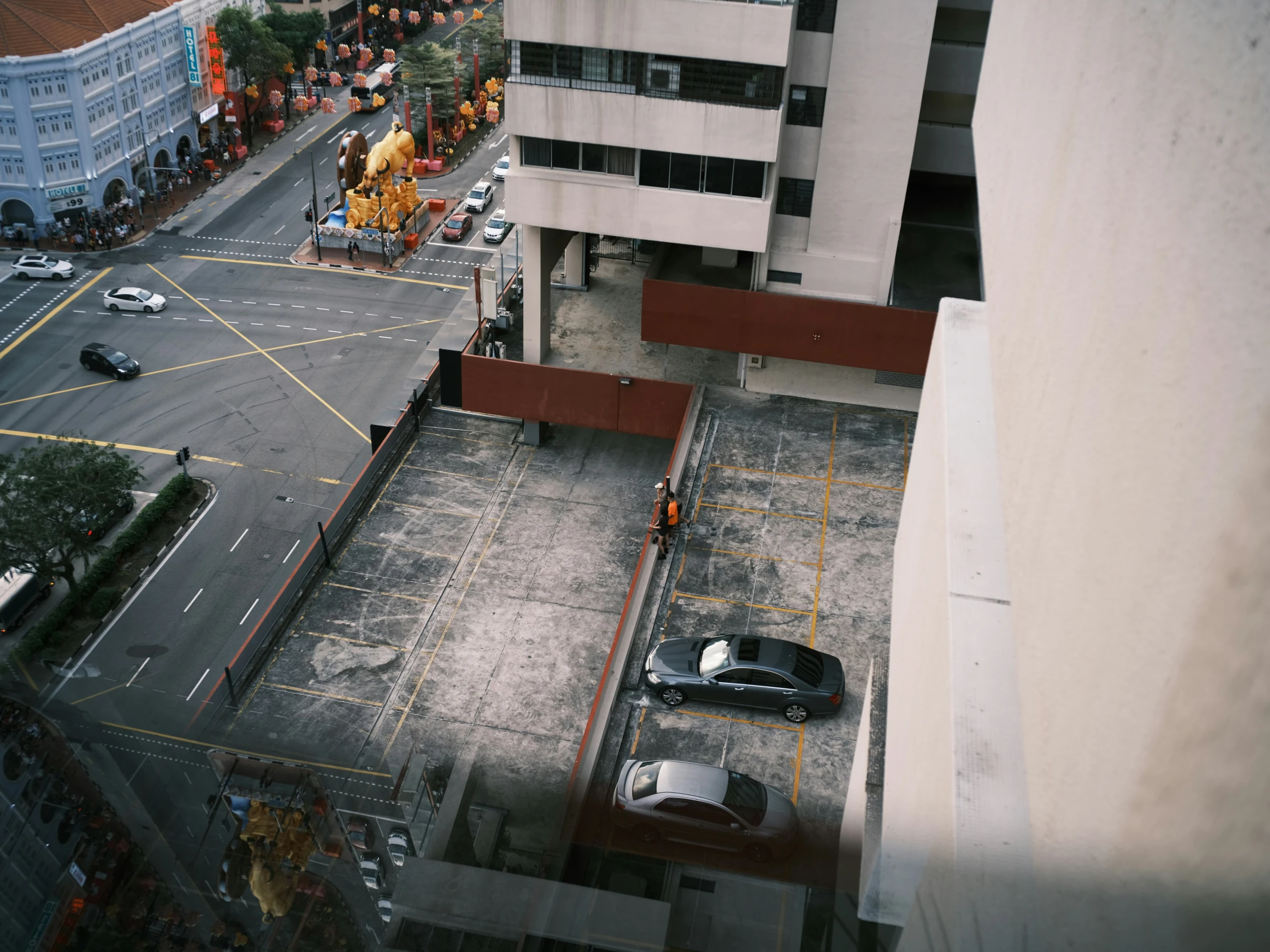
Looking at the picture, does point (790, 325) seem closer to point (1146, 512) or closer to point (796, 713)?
point (796, 713)

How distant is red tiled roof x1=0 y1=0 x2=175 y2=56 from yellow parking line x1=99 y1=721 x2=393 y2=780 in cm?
6202

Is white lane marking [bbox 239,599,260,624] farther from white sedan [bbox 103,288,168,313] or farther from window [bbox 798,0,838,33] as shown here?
white sedan [bbox 103,288,168,313]

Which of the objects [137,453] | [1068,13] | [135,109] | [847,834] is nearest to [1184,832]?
[1068,13]

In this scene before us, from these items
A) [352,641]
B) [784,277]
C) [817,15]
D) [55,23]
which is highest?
[817,15]

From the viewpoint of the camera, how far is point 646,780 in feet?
63.9

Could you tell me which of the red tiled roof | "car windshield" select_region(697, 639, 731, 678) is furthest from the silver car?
the red tiled roof

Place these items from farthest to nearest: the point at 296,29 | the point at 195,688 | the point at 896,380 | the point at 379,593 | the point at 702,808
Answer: the point at 296,29 → the point at 896,380 → the point at 195,688 → the point at 379,593 → the point at 702,808

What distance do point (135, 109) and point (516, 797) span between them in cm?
6782

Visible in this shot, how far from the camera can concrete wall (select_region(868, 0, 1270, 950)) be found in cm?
285

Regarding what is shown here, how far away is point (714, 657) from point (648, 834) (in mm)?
4579

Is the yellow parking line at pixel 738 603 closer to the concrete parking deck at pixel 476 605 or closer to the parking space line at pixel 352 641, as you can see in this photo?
the concrete parking deck at pixel 476 605

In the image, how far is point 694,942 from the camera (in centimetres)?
794

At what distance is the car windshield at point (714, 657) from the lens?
2227cm

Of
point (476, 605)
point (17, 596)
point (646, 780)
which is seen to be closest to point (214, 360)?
point (17, 596)
